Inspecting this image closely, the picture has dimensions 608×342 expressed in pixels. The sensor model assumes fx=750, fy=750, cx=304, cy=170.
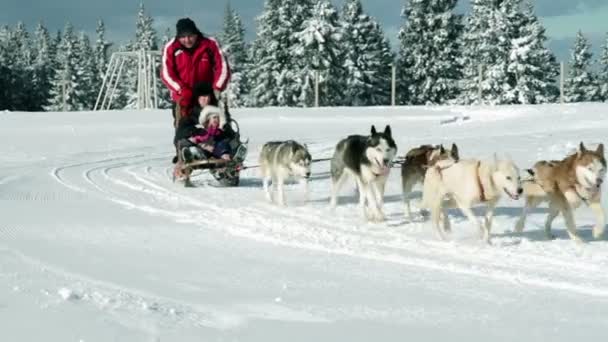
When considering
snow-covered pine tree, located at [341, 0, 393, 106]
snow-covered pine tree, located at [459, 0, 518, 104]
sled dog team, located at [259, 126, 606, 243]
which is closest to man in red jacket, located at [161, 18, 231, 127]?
sled dog team, located at [259, 126, 606, 243]

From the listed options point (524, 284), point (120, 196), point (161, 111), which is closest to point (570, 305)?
point (524, 284)

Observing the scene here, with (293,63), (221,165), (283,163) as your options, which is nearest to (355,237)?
(283,163)

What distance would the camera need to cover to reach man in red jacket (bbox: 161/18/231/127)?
9.76 metres

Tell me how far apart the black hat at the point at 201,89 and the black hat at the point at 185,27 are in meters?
0.67

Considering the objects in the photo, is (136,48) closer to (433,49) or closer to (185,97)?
(433,49)

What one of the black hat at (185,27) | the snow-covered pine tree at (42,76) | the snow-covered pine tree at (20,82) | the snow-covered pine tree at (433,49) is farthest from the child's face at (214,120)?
the snow-covered pine tree at (42,76)

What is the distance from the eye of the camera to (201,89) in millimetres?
9867

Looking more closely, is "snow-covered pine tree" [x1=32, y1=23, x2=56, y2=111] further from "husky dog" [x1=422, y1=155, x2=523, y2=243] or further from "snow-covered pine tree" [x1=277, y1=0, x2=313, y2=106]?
"husky dog" [x1=422, y1=155, x2=523, y2=243]

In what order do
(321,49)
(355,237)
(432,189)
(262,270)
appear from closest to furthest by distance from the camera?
1. (262,270)
2. (355,237)
3. (432,189)
4. (321,49)

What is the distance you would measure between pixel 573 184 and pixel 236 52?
5817 centimetres

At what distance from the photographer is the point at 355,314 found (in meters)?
3.65

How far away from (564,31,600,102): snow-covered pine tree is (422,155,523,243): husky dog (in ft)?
156

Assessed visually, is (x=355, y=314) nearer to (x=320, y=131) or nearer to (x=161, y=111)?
(x=320, y=131)

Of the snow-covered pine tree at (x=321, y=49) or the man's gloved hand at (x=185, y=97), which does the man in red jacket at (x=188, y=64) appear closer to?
the man's gloved hand at (x=185, y=97)
